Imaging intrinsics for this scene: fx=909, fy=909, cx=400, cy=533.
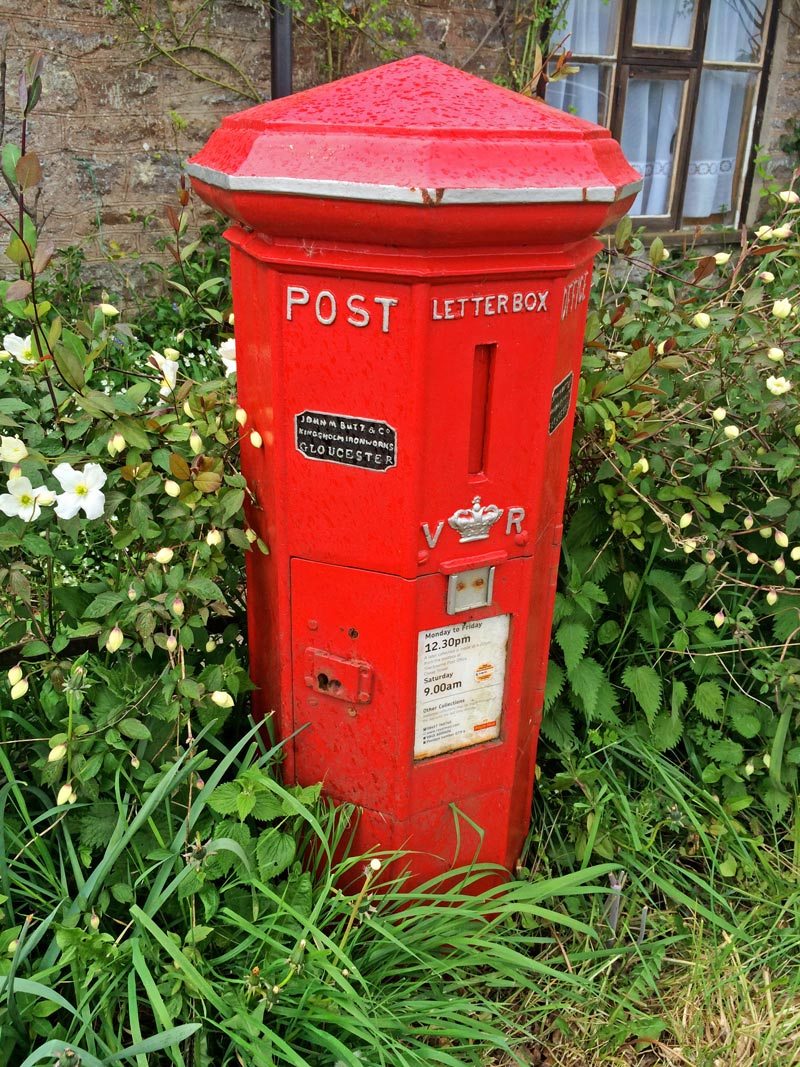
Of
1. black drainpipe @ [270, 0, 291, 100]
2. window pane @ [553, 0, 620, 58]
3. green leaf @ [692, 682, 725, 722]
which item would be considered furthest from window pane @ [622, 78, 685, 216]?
green leaf @ [692, 682, 725, 722]

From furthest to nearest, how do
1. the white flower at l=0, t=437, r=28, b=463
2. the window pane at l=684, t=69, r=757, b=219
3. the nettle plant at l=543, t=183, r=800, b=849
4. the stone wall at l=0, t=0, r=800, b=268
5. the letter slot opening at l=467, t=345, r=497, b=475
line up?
the window pane at l=684, t=69, r=757, b=219
the stone wall at l=0, t=0, r=800, b=268
the nettle plant at l=543, t=183, r=800, b=849
the white flower at l=0, t=437, r=28, b=463
the letter slot opening at l=467, t=345, r=497, b=475

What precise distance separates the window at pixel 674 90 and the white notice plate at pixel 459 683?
384cm

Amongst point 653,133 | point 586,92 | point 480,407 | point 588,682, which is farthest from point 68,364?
point 653,133

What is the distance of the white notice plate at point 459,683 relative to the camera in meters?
1.80

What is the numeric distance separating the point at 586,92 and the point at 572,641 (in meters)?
3.79

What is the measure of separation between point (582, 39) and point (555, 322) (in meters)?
3.96

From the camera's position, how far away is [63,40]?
3.68m

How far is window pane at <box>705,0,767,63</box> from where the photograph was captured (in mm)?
5125

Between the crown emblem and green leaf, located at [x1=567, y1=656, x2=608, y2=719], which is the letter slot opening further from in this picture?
green leaf, located at [x1=567, y1=656, x2=608, y2=719]

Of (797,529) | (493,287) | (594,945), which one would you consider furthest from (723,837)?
(493,287)

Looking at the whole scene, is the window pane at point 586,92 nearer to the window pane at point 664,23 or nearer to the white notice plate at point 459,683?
the window pane at point 664,23

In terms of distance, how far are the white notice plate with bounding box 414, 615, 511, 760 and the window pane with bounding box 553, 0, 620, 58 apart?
3971 mm

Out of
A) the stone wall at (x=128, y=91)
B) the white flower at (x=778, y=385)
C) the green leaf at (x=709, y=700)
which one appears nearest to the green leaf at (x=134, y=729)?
the green leaf at (x=709, y=700)

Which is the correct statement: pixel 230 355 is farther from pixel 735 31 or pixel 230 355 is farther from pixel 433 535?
pixel 735 31
